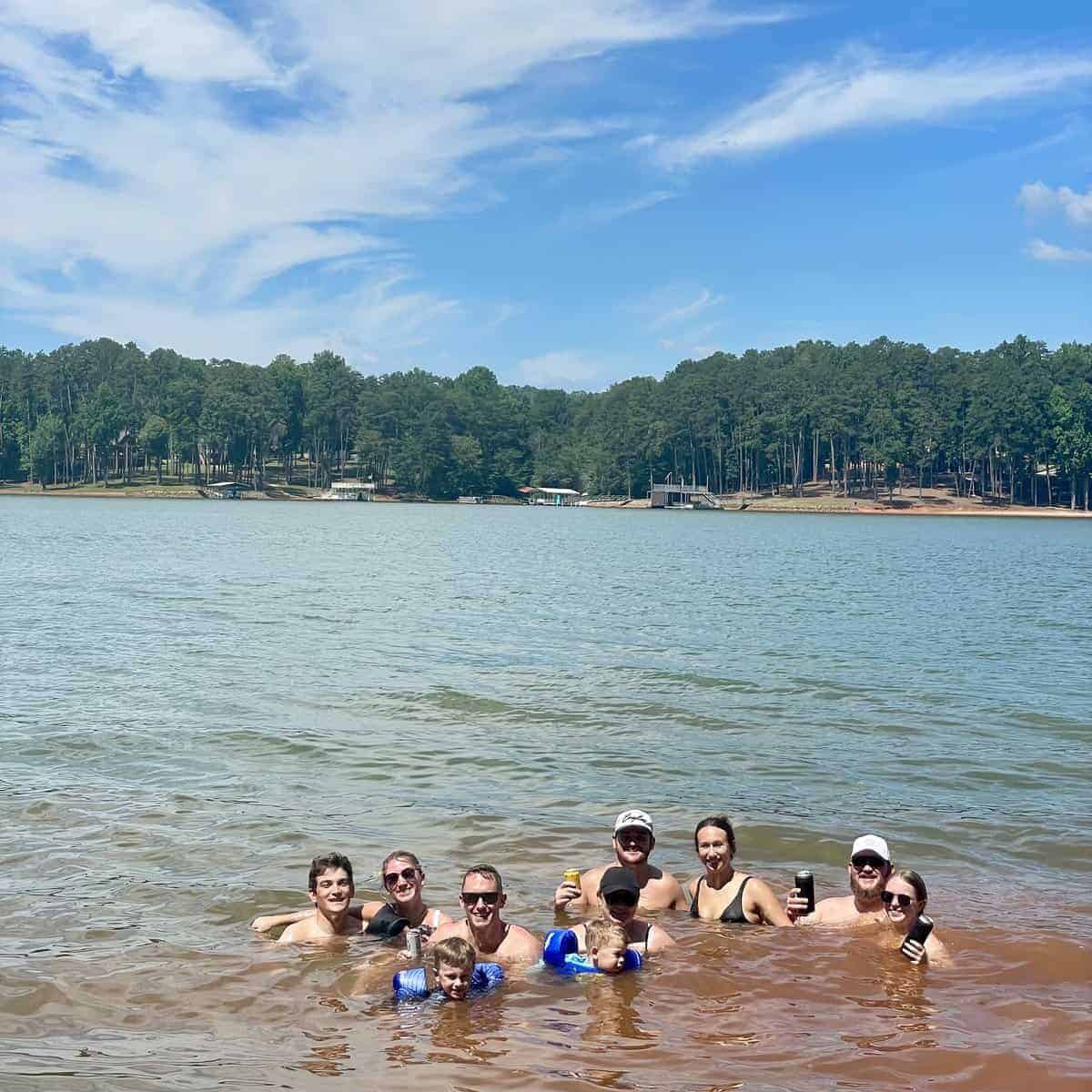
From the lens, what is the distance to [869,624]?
116 feet

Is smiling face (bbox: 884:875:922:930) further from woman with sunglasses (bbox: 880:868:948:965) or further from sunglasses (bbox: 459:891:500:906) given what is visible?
sunglasses (bbox: 459:891:500:906)

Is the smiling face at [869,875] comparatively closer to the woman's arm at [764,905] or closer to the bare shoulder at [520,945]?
the woman's arm at [764,905]

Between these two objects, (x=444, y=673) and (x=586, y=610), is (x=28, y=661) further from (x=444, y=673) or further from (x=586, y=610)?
(x=586, y=610)

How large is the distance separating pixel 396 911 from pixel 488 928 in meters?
1.11

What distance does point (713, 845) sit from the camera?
10664mm

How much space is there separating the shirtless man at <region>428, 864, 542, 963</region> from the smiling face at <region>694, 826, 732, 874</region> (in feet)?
5.99

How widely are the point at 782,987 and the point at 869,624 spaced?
89.8 feet

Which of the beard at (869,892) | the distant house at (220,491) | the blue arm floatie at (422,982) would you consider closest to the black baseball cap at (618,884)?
the blue arm floatie at (422,982)

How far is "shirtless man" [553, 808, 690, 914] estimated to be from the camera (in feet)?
34.1

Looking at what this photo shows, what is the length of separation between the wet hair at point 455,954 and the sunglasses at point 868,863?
3.76m

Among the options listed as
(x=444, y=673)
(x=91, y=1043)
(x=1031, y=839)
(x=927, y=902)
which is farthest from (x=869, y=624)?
(x=91, y=1043)

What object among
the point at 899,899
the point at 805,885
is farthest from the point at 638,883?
the point at 899,899

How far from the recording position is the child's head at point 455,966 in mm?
8484

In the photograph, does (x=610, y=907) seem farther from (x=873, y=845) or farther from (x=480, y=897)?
(x=873, y=845)
